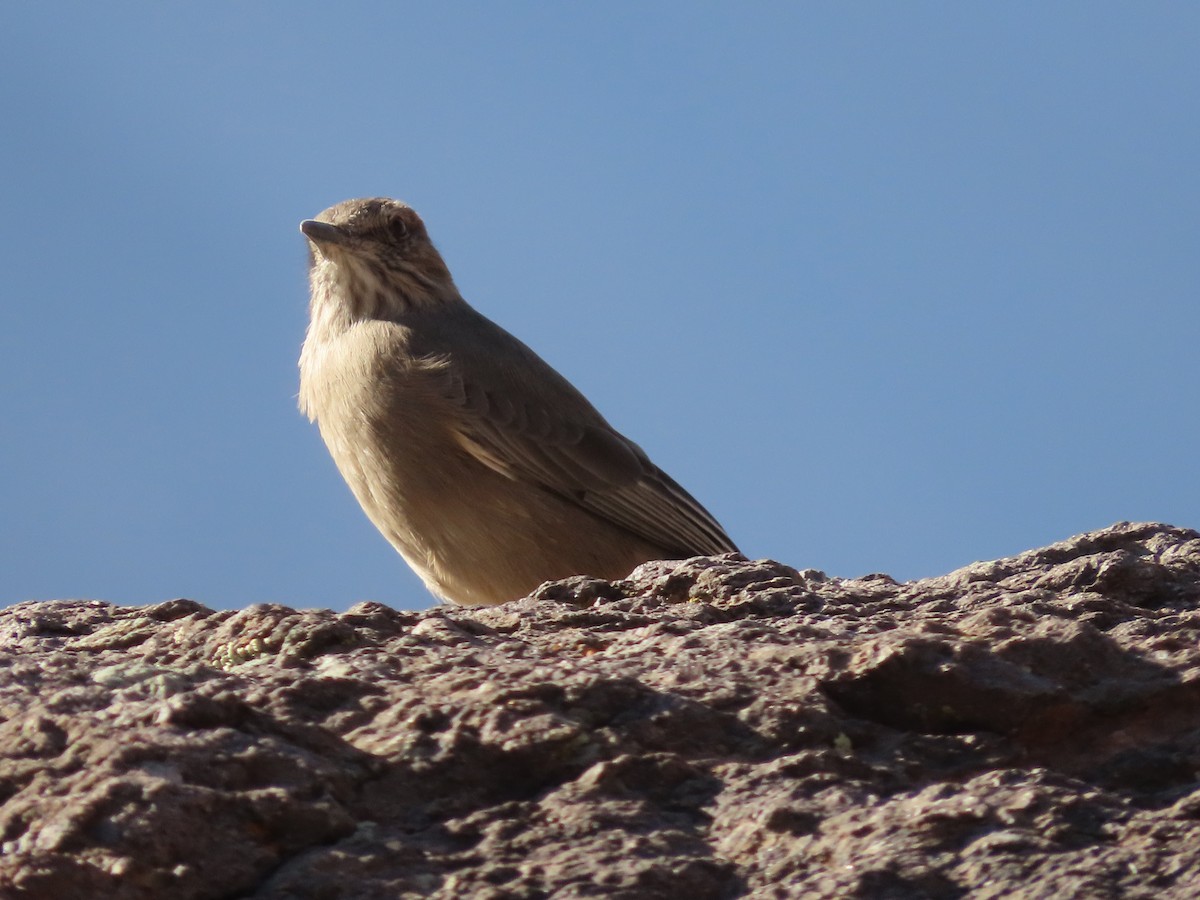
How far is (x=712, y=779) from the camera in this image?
9.00 feet

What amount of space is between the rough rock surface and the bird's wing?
4.19 m

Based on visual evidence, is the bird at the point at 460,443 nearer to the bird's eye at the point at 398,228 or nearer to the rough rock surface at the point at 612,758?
the bird's eye at the point at 398,228

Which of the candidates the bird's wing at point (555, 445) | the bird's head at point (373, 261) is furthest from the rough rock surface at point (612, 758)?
the bird's head at point (373, 261)

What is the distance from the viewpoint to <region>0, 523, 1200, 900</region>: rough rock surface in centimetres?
243

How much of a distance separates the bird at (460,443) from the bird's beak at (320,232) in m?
0.02

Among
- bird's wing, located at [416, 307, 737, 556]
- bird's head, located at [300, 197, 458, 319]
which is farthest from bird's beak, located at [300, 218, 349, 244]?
bird's wing, located at [416, 307, 737, 556]

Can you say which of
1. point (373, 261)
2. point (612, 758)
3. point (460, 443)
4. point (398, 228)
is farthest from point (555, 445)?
point (612, 758)

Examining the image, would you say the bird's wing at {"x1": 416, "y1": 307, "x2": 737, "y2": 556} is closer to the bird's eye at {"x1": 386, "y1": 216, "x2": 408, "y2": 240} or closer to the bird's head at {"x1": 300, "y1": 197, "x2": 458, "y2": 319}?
the bird's head at {"x1": 300, "y1": 197, "x2": 458, "y2": 319}

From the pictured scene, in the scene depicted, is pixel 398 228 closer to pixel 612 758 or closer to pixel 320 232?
pixel 320 232

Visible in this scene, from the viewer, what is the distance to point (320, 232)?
8.67 m

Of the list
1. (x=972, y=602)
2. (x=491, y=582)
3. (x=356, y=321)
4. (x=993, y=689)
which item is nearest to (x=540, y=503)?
(x=491, y=582)

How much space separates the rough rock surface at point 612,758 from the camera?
7.98ft

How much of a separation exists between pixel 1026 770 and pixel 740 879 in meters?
0.62

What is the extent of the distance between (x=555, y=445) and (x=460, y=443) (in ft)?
2.05
